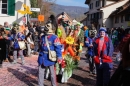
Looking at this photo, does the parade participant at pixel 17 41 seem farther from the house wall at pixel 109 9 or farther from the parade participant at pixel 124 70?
the house wall at pixel 109 9

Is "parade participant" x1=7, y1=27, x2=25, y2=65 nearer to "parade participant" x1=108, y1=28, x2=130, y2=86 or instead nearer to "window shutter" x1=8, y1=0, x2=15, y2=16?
"window shutter" x1=8, y1=0, x2=15, y2=16

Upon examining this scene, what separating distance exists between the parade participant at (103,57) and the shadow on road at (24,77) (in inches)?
87.3

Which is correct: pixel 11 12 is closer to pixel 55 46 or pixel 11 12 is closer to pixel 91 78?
pixel 91 78

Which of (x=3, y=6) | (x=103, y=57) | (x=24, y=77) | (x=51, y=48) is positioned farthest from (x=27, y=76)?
(x=3, y=6)

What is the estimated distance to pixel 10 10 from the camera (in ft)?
60.0

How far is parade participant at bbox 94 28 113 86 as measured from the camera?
6438 mm

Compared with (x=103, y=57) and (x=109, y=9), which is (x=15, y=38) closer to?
(x=103, y=57)

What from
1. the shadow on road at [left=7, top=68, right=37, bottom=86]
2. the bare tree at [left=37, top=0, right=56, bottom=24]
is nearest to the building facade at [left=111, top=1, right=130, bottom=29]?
the bare tree at [left=37, top=0, right=56, bottom=24]

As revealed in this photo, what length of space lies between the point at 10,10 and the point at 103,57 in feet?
42.2

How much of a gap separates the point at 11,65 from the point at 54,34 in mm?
4760

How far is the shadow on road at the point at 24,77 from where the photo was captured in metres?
8.05

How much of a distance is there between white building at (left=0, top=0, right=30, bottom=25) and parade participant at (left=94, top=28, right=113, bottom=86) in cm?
1254

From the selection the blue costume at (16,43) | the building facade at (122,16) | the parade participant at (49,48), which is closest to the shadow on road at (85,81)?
the parade participant at (49,48)

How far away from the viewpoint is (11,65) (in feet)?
36.1
